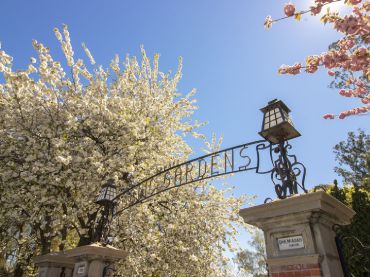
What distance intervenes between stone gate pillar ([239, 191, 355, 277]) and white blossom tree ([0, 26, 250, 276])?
20.8ft

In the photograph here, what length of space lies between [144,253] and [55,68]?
734cm

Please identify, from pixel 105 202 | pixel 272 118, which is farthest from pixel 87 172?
pixel 272 118

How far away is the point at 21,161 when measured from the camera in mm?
9805

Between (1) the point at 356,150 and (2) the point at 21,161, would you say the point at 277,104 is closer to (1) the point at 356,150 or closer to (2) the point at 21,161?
(2) the point at 21,161

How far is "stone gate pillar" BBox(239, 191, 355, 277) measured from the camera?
3396 mm

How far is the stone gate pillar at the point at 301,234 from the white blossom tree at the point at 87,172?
633cm

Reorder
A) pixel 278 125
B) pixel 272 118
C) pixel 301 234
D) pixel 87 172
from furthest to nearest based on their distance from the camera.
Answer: pixel 87 172, pixel 272 118, pixel 278 125, pixel 301 234

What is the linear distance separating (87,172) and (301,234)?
286 inches

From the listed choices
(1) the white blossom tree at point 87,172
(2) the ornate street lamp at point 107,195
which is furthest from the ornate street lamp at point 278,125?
(1) the white blossom tree at point 87,172

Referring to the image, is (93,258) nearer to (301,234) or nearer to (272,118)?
(301,234)

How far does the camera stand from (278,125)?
17.0 ft

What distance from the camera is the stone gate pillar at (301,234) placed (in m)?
3.40

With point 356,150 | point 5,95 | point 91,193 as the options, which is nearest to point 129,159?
point 91,193

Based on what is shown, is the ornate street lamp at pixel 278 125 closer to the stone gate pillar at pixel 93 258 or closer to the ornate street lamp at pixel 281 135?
the ornate street lamp at pixel 281 135
